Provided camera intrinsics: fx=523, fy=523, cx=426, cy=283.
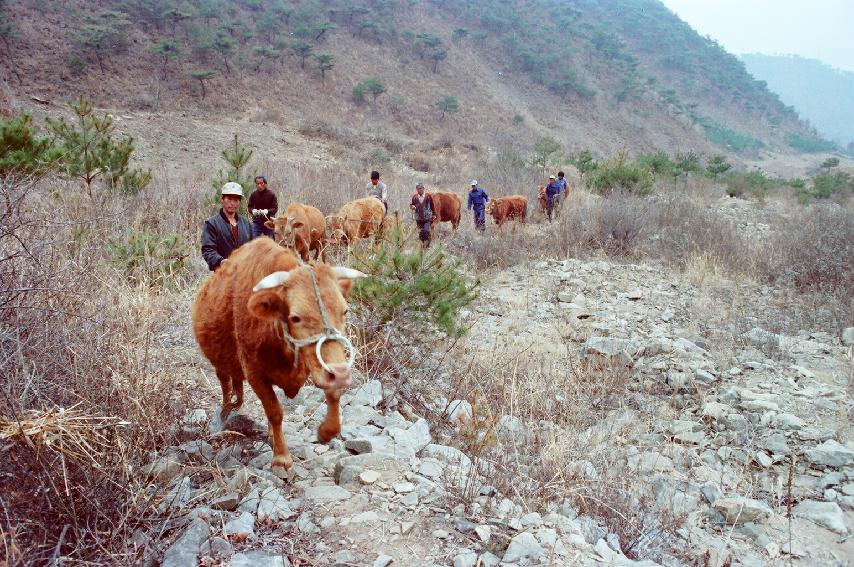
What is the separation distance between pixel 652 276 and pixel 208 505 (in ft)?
30.8

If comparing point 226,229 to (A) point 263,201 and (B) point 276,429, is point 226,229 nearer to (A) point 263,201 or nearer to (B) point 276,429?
(B) point 276,429

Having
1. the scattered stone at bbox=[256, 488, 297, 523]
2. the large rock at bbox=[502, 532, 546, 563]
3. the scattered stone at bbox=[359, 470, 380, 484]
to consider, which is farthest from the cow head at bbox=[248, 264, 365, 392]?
the large rock at bbox=[502, 532, 546, 563]

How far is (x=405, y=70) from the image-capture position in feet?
150

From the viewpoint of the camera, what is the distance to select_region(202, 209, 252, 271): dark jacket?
4.47 metres

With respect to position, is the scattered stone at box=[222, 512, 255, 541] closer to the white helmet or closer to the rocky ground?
the rocky ground

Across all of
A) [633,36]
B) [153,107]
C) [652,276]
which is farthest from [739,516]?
[633,36]

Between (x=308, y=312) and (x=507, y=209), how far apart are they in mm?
12336

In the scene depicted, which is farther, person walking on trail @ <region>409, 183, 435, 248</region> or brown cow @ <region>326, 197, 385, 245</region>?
person walking on trail @ <region>409, 183, 435, 248</region>

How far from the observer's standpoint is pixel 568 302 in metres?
8.70

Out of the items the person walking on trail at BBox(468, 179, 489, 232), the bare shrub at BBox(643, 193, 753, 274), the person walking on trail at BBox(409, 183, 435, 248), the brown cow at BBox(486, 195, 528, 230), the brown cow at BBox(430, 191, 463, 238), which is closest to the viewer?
the bare shrub at BBox(643, 193, 753, 274)

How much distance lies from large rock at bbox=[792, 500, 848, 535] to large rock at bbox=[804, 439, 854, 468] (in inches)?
23.2

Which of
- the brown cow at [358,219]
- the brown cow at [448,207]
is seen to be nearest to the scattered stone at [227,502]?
the brown cow at [358,219]

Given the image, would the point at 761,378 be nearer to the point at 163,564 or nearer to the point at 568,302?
the point at 568,302

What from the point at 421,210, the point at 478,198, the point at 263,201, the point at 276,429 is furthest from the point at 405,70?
the point at 276,429
